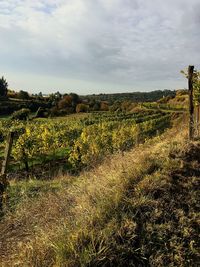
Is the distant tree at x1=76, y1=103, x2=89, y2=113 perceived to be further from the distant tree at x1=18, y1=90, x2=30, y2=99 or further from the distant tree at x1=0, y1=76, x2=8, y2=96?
the distant tree at x1=0, y1=76, x2=8, y2=96

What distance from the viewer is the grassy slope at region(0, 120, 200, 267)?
4.24 metres

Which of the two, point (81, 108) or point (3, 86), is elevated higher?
point (3, 86)

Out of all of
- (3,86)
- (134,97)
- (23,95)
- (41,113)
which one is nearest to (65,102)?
(41,113)

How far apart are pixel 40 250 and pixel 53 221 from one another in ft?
3.09

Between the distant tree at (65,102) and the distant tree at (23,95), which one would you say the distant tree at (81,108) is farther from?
the distant tree at (23,95)

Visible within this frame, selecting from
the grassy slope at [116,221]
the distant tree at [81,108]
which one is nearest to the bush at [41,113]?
the distant tree at [81,108]

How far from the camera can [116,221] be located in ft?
15.8

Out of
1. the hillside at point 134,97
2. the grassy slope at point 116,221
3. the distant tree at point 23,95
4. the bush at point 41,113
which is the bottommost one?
the bush at point 41,113

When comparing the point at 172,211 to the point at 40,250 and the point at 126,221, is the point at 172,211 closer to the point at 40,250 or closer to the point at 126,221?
the point at 126,221

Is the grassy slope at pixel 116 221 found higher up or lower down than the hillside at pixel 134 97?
lower down

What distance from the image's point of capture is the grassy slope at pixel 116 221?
4242 mm

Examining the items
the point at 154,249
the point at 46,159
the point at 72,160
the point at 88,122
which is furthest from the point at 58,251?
the point at 88,122

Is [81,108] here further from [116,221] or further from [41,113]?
[116,221]

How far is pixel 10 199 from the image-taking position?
6973mm
